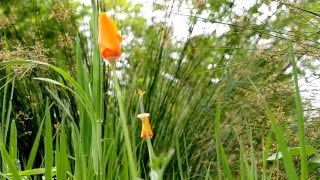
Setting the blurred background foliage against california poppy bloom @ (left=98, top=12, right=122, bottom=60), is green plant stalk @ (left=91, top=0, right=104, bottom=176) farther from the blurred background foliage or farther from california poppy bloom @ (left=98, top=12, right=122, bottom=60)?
the blurred background foliage

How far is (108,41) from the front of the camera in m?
0.40

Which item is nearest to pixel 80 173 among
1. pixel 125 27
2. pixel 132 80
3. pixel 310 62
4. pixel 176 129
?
pixel 310 62

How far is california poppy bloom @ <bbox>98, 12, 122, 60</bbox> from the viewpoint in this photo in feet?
1.28

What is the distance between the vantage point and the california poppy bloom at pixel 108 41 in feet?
1.28

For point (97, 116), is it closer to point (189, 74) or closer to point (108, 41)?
point (108, 41)

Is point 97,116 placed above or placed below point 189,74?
below

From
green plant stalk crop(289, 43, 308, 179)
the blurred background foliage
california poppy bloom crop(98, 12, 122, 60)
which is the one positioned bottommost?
green plant stalk crop(289, 43, 308, 179)

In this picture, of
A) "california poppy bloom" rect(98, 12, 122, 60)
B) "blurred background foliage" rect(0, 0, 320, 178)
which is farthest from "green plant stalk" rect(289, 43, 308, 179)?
"blurred background foliage" rect(0, 0, 320, 178)

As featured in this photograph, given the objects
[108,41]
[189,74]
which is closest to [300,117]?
[108,41]

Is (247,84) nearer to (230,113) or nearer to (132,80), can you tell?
(230,113)

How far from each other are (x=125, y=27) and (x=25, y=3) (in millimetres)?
799

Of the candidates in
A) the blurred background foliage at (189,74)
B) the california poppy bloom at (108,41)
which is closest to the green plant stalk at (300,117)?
the california poppy bloom at (108,41)

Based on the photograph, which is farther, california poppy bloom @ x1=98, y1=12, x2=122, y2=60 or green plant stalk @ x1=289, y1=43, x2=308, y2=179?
green plant stalk @ x1=289, y1=43, x2=308, y2=179

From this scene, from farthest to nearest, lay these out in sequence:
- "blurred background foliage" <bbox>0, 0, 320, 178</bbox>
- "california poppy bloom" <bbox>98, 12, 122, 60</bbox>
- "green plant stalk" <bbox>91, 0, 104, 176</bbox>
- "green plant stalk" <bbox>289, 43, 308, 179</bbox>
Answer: "blurred background foliage" <bbox>0, 0, 320, 178</bbox> < "green plant stalk" <bbox>91, 0, 104, 176</bbox> < "green plant stalk" <bbox>289, 43, 308, 179</bbox> < "california poppy bloom" <bbox>98, 12, 122, 60</bbox>
